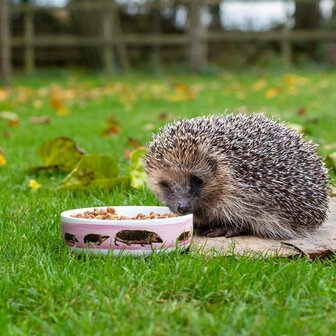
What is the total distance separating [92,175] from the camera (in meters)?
5.95

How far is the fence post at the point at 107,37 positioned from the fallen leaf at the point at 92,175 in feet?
47.8

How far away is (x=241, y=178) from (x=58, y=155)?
2515 mm

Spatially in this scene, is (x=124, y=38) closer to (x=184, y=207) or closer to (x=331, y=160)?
(x=331, y=160)

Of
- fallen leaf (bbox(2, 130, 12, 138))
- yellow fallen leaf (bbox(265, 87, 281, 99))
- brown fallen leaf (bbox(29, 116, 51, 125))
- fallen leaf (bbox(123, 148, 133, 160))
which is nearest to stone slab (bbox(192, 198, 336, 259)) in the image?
fallen leaf (bbox(123, 148, 133, 160))

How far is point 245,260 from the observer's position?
13.0ft

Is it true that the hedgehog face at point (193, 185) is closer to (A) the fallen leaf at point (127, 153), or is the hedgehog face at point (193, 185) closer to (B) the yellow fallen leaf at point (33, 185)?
(B) the yellow fallen leaf at point (33, 185)

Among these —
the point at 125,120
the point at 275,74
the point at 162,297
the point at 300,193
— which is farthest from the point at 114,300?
the point at 275,74

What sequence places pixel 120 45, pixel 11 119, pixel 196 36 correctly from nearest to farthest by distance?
pixel 11 119 < pixel 196 36 < pixel 120 45

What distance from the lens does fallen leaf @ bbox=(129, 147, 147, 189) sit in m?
5.86

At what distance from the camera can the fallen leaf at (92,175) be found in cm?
586

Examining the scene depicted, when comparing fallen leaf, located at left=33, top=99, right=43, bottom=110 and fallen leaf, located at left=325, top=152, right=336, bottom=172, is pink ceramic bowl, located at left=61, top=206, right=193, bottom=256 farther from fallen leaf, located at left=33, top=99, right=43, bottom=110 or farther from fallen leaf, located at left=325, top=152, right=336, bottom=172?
fallen leaf, located at left=33, top=99, right=43, bottom=110

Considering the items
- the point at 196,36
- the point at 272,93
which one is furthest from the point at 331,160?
the point at 196,36

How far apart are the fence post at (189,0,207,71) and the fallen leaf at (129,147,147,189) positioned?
14.1 metres

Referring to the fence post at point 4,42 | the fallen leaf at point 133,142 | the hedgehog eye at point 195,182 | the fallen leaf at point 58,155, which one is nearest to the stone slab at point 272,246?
the hedgehog eye at point 195,182
